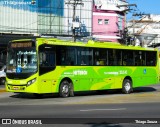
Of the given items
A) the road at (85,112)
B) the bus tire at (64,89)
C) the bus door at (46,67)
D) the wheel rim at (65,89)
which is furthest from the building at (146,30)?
the road at (85,112)

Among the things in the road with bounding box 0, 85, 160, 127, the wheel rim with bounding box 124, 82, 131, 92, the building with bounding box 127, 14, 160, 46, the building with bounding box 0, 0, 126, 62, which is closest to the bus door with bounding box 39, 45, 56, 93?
the road with bounding box 0, 85, 160, 127

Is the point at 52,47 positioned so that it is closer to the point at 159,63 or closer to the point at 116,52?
the point at 116,52

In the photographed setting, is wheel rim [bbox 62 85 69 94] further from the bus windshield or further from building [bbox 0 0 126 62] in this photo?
building [bbox 0 0 126 62]

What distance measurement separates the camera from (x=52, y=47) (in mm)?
22266

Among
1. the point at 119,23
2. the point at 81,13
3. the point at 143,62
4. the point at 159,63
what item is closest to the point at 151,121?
the point at 143,62

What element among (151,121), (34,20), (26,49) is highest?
(34,20)

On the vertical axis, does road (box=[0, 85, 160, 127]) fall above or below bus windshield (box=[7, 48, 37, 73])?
below

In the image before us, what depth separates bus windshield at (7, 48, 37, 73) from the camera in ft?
70.7

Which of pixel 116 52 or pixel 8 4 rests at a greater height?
pixel 8 4

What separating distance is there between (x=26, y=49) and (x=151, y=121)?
1465 cm

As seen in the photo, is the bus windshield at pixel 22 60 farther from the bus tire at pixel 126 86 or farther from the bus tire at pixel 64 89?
the bus tire at pixel 126 86

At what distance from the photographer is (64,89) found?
2309 centimetres

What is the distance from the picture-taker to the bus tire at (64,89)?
2293cm

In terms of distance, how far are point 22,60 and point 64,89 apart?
2.76 m
